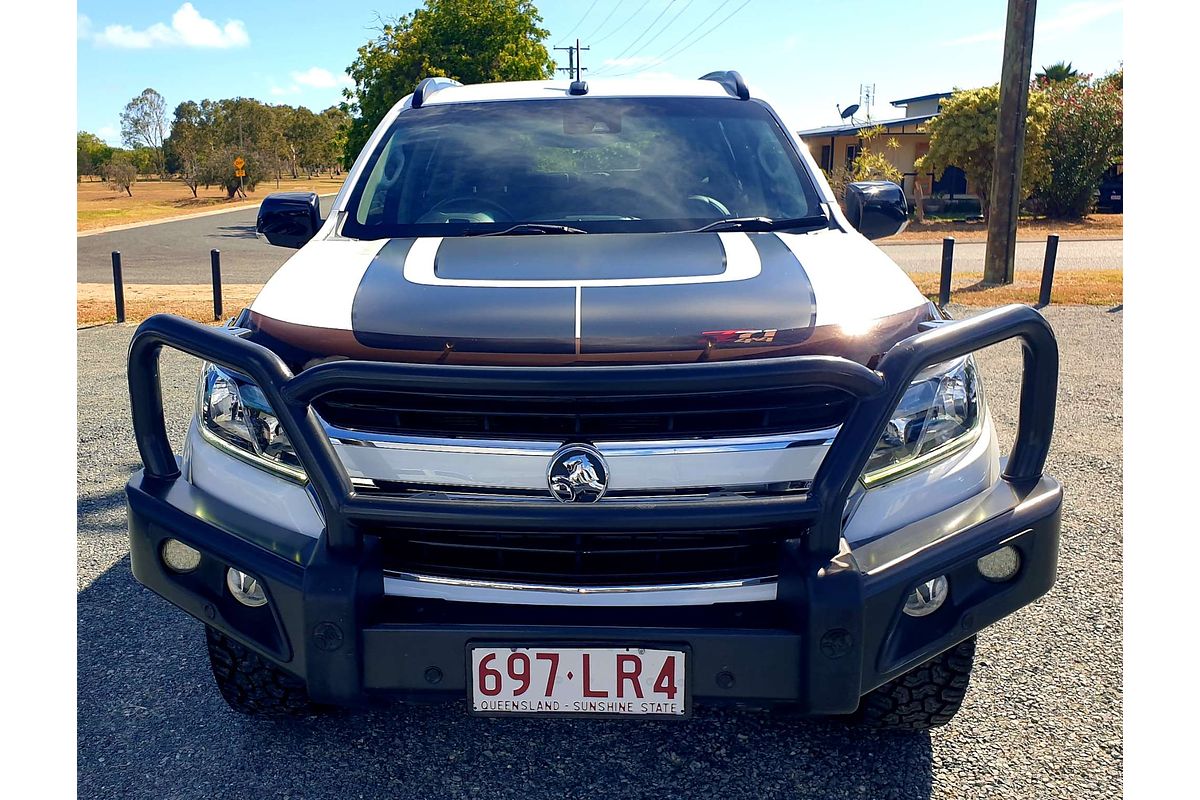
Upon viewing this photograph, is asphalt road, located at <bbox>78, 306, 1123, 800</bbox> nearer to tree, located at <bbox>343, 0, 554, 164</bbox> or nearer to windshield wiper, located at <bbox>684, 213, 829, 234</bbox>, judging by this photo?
A: windshield wiper, located at <bbox>684, 213, 829, 234</bbox>

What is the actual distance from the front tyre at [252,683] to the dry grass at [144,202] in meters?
22.9

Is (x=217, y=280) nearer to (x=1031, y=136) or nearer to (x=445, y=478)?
(x=445, y=478)

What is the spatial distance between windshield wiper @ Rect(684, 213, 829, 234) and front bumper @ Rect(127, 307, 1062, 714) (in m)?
1.02

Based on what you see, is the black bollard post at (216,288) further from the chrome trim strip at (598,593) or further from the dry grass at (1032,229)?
the dry grass at (1032,229)

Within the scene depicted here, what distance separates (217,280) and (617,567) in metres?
10.2

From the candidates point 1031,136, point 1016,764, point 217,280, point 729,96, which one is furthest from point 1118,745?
point 1031,136

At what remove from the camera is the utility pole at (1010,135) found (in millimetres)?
13047

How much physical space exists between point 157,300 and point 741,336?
1260 centimetres

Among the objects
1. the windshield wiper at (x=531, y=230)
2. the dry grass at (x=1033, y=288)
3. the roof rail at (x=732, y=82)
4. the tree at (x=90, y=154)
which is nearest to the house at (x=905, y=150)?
the dry grass at (x=1033, y=288)

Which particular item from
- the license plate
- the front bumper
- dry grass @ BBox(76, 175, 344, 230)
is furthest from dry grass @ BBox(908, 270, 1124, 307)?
dry grass @ BBox(76, 175, 344, 230)

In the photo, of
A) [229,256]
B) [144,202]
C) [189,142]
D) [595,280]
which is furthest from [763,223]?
[189,142]

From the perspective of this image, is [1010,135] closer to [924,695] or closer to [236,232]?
[924,695]

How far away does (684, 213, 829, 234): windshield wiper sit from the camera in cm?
316

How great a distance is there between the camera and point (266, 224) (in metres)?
3.73
